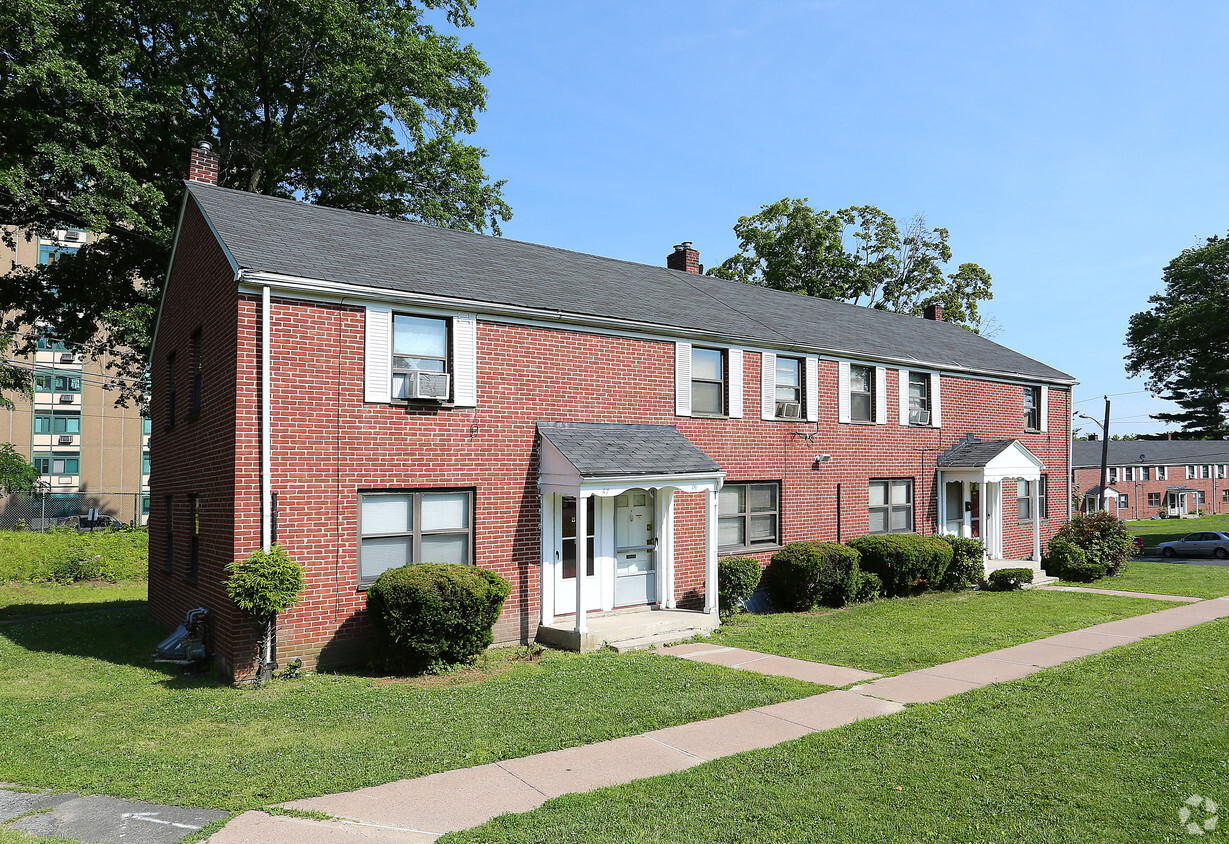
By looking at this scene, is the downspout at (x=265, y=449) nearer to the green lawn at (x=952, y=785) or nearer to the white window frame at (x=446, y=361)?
the white window frame at (x=446, y=361)

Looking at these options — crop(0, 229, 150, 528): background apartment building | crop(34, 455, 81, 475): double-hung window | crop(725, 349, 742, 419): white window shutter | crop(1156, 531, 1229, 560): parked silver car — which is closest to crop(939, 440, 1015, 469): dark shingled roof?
crop(725, 349, 742, 419): white window shutter

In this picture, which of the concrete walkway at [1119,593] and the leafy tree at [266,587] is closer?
the leafy tree at [266,587]

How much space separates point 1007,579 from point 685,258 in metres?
11.6

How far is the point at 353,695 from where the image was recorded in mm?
9297

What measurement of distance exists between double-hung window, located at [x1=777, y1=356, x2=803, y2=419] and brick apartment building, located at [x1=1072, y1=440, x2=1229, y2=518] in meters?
58.1

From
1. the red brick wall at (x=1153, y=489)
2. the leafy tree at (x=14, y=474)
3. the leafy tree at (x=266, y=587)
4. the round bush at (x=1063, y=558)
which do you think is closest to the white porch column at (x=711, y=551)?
the leafy tree at (x=266, y=587)

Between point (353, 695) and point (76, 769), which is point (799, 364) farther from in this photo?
point (76, 769)

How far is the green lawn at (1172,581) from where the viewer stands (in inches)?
728

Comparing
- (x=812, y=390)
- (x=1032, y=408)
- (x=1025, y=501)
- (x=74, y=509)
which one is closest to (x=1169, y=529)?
(x=1032, y=408)

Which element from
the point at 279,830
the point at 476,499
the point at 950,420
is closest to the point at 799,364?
the point at 950,420

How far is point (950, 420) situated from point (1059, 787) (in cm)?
1599

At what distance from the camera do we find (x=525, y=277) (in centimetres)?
1443

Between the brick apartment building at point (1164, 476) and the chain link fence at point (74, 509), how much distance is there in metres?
70.7

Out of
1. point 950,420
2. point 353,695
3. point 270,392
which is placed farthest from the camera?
point 950,420
